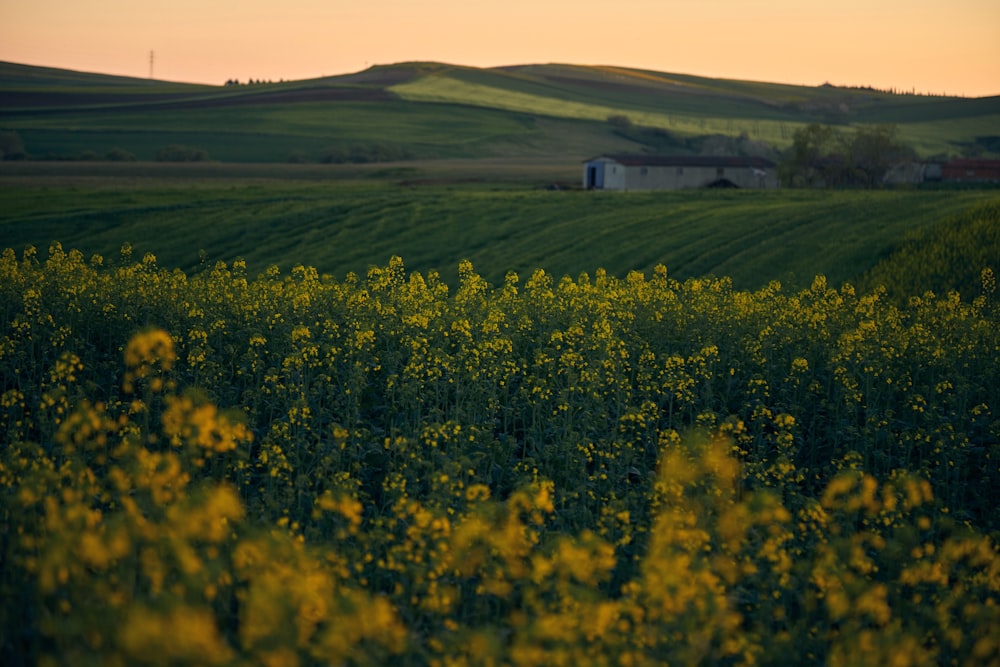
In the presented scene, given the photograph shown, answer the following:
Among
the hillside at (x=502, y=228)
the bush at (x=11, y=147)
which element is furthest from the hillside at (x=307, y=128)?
the hillside at (x=502, y=228)

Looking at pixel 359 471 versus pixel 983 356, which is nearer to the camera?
pixel 359 471

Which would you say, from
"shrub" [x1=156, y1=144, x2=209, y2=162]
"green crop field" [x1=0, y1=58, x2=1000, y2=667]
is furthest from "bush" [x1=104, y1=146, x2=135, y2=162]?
"green crop field" [x1=0, y1=58, x2=1000, y2=667]

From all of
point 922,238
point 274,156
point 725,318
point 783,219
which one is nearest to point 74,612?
point 725,318

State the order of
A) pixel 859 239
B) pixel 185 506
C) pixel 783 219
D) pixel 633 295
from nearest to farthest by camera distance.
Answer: pixel 185 506 < pixel 633 295 < pixel 859 239 < pixel 783 219

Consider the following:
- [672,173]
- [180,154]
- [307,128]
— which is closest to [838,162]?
[672,173]

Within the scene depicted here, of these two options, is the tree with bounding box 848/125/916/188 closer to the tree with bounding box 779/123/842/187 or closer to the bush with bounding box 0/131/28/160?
the tree with bounding box 779/123/842/187

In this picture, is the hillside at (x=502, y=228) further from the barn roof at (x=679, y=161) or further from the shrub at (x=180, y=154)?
the shrub at (x=180, y=154)

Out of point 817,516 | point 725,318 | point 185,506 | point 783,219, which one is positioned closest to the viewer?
point 185,506

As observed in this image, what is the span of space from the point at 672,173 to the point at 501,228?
143ft

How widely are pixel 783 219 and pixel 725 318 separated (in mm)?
30741

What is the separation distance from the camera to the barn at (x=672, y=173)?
8956cm

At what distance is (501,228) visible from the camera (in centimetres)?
5147

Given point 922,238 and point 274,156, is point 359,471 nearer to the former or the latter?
point 922,238

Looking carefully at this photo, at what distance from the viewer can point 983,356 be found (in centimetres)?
1570
